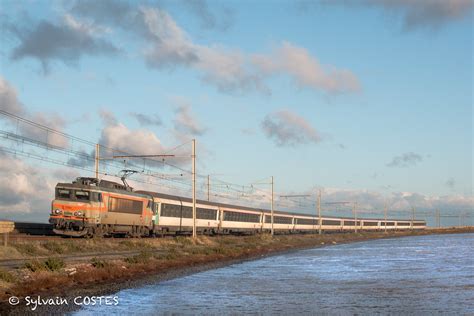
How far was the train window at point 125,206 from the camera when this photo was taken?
46.8 m

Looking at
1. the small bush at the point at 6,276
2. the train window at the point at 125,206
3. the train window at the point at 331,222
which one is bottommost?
the train window at the point at 331,222

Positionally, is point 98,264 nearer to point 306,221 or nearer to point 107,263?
point 107,263

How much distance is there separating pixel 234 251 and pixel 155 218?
968 centimetres

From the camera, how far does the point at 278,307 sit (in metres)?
20.4

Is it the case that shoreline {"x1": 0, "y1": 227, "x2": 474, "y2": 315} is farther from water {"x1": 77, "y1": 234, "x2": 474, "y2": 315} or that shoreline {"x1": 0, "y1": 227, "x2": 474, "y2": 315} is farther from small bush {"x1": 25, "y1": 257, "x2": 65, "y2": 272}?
water {"x1": 77, "y1": 234, "x2": 474, "y2": 315}

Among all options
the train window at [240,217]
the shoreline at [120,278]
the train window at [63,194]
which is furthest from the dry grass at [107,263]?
the train window at [240,217]

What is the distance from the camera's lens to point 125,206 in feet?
162

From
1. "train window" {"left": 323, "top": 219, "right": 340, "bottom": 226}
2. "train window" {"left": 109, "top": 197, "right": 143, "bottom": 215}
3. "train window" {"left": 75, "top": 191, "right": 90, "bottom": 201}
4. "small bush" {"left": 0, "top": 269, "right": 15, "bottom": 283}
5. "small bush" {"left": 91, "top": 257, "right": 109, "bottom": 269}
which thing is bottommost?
"train window" {"left": 323, "top": 219, "right": 340, "bottom": 226}

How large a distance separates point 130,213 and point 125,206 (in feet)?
4.87

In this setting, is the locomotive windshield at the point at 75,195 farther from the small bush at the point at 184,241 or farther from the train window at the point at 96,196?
the small bush at the point at 184,241

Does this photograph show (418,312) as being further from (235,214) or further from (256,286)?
(235,214)

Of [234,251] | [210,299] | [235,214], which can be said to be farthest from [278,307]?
[235,214]

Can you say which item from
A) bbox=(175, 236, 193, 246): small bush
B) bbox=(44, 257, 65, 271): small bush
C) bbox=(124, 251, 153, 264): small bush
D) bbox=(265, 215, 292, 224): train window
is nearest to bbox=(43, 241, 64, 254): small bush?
bbox=(124, 251, 153, 264): small bush

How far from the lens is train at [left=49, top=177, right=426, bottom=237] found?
141ft
